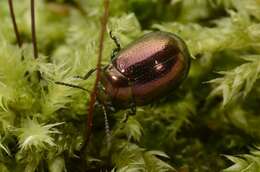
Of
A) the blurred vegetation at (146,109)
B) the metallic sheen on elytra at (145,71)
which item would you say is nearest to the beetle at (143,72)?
the metallic sheen on elytra at (145,71)

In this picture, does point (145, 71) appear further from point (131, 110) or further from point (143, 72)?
point (131, 110)

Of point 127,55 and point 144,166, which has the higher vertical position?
point 127,55

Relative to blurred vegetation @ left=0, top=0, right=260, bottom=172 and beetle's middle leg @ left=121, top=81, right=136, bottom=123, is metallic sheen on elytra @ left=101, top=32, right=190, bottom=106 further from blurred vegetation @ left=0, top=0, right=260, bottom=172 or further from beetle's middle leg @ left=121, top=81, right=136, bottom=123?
blurred vegetation @ left=0, top=0, right=260, bottom=172

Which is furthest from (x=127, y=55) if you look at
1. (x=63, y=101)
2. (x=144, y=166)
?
(x=144, y=166)

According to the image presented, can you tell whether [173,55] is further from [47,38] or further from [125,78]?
[47,38]

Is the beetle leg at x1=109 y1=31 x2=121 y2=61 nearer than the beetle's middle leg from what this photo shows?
No

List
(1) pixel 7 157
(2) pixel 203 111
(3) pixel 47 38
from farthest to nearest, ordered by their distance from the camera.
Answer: (3) pixel 47 38, (2) pixel 203 111, (1) pixel 7 157

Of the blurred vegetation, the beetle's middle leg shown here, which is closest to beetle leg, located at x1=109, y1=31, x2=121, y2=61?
the blurred vegetation
